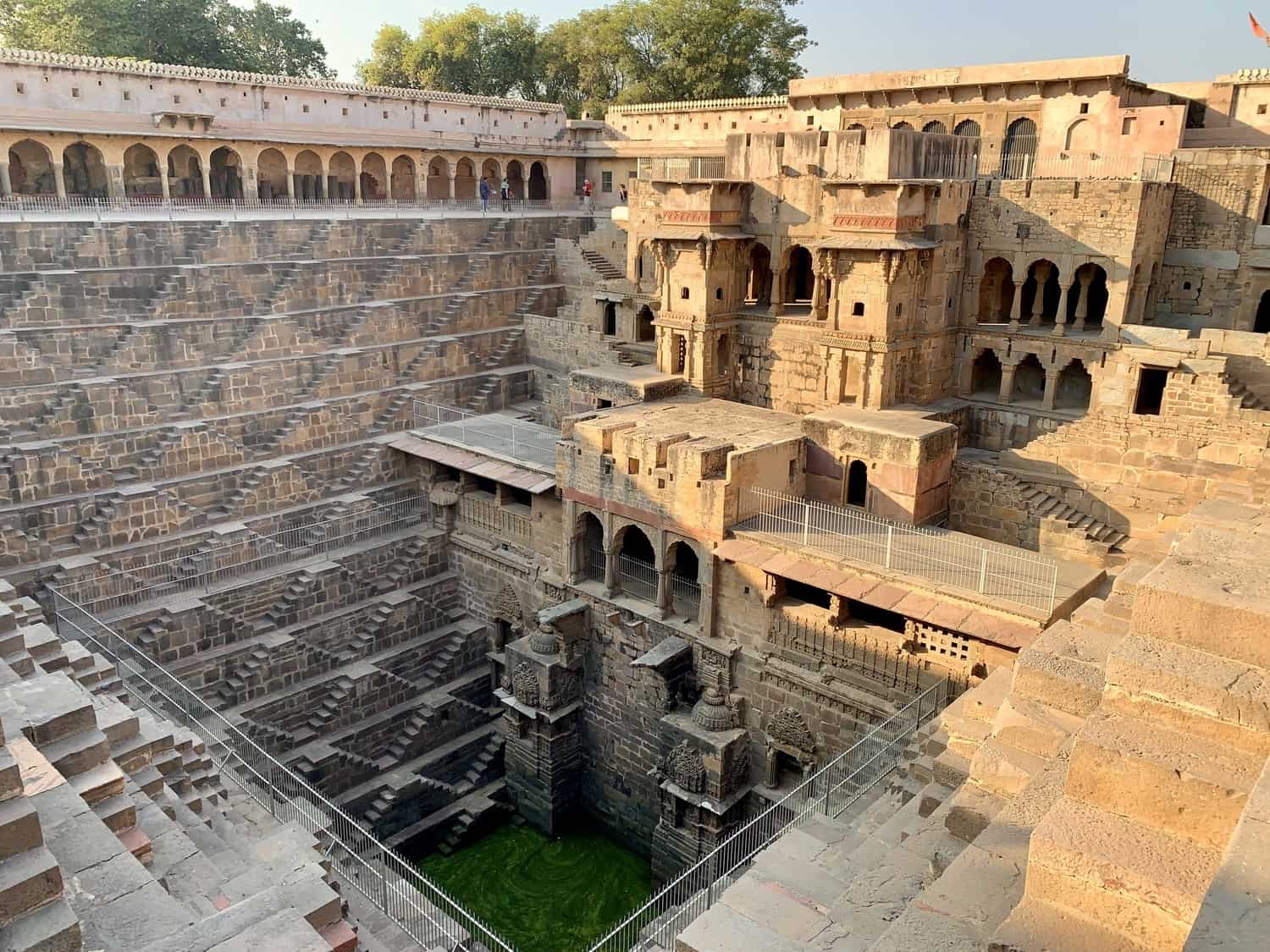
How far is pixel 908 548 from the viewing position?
16375mm

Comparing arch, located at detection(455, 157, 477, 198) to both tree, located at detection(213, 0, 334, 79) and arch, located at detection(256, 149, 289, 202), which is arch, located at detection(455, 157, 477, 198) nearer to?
arch, located at detection(256, 149, 289, 202)

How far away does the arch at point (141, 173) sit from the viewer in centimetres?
3238

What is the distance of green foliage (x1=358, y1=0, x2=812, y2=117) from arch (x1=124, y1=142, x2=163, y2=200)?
22.5 m

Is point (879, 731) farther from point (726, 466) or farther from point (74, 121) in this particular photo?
point (74, 121)

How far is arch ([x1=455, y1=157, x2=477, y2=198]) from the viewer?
40.3 m

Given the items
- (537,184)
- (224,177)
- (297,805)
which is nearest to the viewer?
(297,805)

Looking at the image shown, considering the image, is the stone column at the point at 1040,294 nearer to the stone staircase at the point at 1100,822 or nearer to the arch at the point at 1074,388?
the arch at the point at 1074,388

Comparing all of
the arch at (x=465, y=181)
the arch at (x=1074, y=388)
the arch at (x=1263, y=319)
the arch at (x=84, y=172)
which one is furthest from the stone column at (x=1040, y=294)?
the arch at (x=84, y=172)

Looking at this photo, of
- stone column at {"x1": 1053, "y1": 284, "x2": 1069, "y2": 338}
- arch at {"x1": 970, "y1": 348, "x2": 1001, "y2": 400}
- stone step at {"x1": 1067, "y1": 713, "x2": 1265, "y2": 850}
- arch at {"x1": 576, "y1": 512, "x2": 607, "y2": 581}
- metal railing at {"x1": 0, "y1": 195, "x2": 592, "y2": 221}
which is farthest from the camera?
metal railing at {"x1": 0, "y1": 195, "x2": 592, "y2": 221}

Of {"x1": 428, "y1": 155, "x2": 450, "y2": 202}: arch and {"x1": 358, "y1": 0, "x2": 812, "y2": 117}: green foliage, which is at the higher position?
{"x1": 358, "y1": 0, "x2": 812, "y2": 117}: green foliage

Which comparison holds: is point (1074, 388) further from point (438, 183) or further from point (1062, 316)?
point (438, 183)

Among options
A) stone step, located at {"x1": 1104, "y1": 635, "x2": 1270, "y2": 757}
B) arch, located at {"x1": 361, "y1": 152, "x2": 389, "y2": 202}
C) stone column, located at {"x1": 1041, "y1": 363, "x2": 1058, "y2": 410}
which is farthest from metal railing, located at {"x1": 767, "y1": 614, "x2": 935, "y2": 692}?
arch, located at {"x1": 361, "y1": 152, "x2": 389, "y2": 202}

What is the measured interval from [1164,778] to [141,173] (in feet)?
120

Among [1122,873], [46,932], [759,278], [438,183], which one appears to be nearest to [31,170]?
[438,183]
